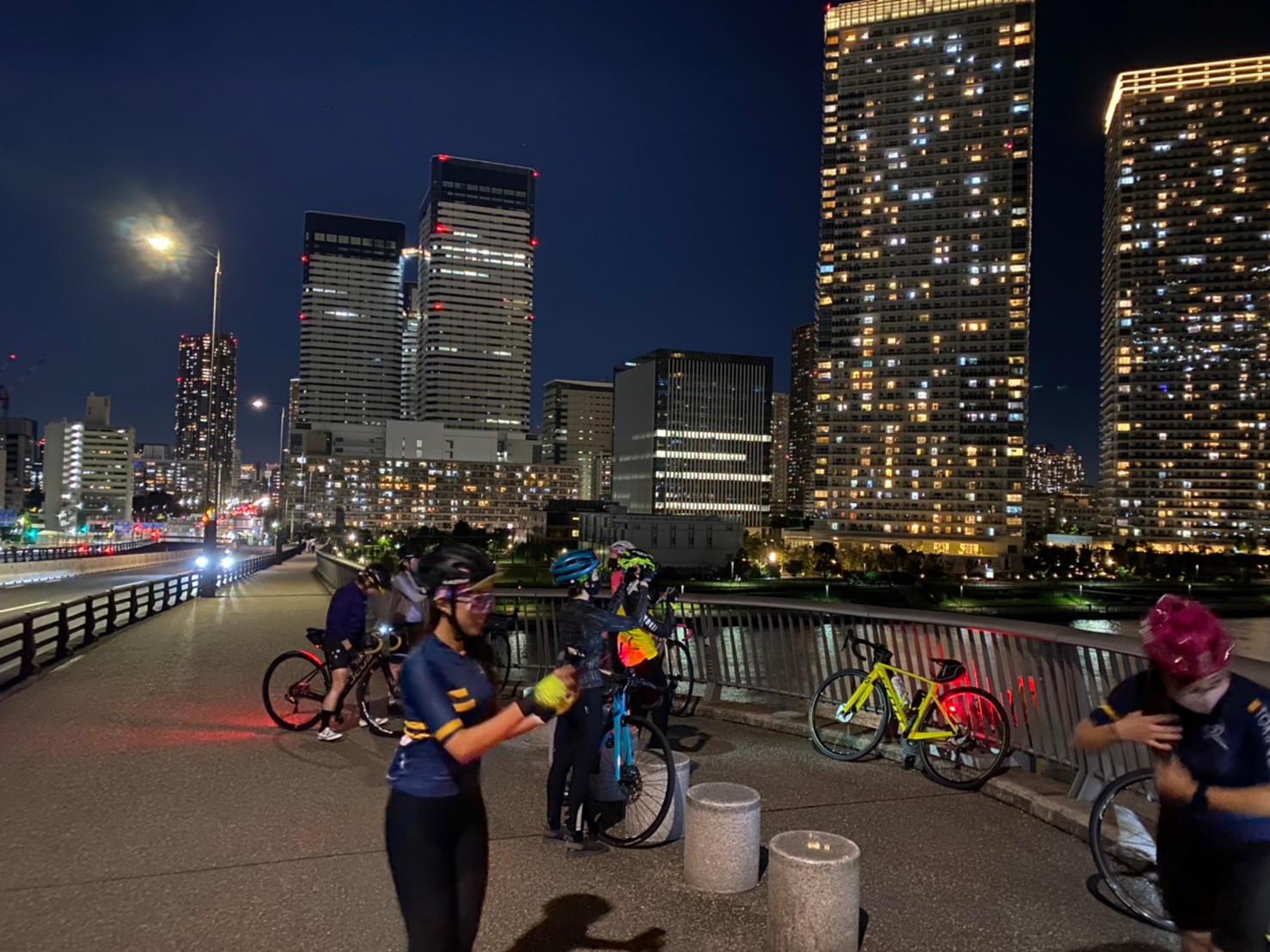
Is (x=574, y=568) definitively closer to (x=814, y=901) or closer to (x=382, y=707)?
(x=814, y=901)

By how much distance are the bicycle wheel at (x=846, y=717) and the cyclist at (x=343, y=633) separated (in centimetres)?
481

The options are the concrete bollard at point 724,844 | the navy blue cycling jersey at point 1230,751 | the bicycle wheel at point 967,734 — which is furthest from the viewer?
the bicycle wheel at point 967,734

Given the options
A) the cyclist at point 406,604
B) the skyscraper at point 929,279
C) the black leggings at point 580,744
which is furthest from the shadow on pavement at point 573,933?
the skyscraper at point 929,279

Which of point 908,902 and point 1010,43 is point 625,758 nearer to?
point 908,902

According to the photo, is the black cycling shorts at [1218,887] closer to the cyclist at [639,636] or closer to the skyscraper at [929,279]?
the cyclist at [639,636]

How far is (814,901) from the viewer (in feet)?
14.6

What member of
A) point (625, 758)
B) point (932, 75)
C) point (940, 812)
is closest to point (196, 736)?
point (625, 758)

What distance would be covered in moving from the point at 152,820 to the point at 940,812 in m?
5.99

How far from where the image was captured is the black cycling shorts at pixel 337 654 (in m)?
9.17

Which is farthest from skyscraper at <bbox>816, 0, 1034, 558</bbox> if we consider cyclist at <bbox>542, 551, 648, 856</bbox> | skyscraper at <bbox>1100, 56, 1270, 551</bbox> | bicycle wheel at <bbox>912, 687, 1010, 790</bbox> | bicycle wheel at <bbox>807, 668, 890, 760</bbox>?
cyclist at <bbox>542, 551, 648, 856</bbox>

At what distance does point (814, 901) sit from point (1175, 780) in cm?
190

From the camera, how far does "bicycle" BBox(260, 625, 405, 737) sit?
30.5 ft

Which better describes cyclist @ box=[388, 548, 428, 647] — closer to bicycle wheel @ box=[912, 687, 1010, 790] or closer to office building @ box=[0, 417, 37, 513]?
bicycle wheel @ box=[912, 687, 1010, 790]

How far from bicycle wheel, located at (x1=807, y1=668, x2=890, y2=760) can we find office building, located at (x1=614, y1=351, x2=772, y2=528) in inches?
6870
